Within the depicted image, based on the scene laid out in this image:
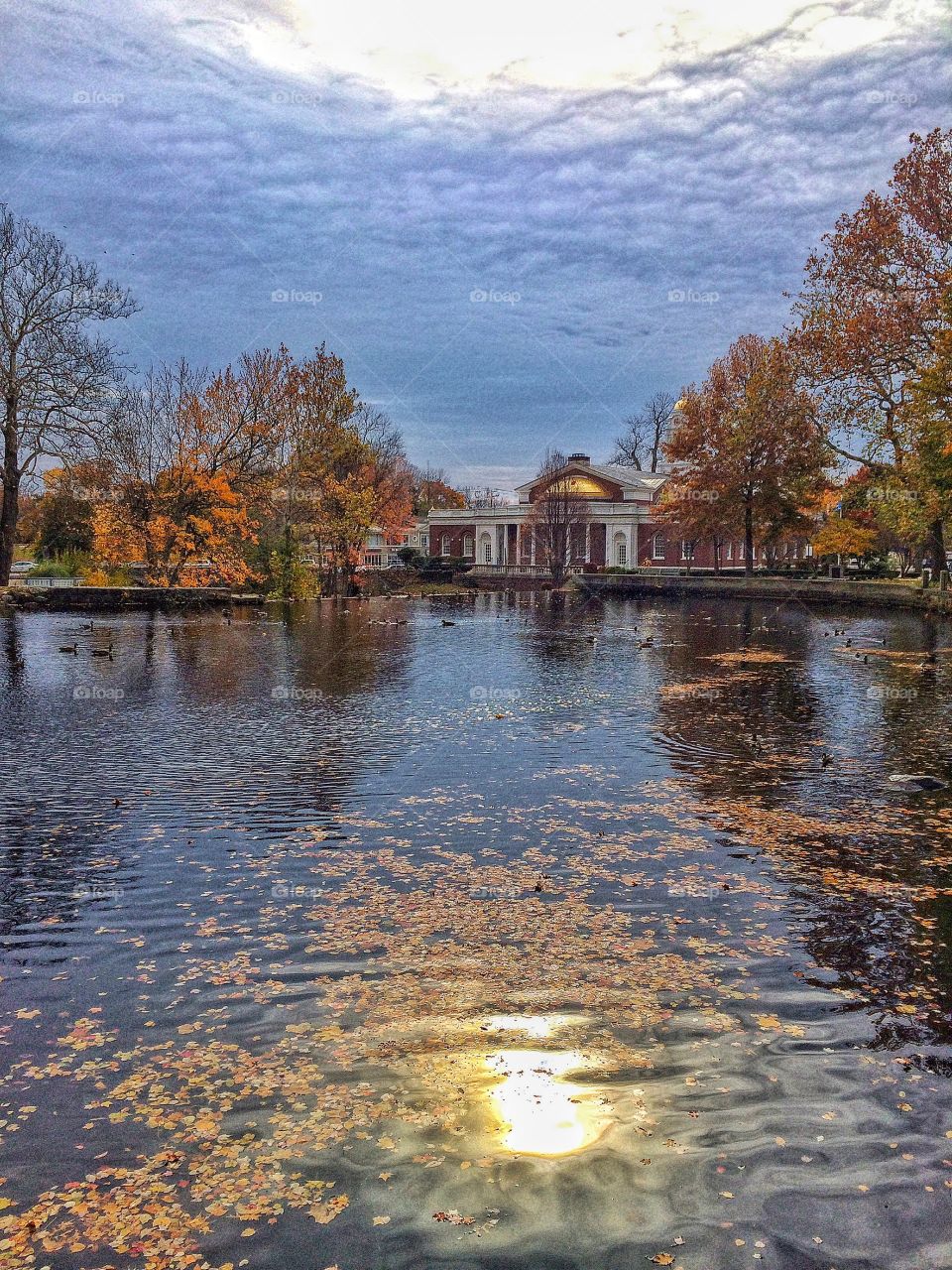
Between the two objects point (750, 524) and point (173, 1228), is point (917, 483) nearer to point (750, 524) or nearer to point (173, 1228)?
point (750, 524)

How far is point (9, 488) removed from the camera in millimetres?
43875

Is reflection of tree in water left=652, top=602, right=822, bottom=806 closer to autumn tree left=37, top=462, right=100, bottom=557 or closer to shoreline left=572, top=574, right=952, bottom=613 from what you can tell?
shoreline left=572, top=574, right=952, bottom=613

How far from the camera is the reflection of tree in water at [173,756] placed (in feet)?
31.8

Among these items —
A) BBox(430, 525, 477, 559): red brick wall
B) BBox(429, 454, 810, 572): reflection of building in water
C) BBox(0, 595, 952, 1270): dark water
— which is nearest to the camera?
BBox(0, 595, 952, 1270): dark water

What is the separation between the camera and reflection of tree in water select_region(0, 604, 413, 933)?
31.8 ft

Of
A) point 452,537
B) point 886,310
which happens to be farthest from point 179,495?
point 452,537

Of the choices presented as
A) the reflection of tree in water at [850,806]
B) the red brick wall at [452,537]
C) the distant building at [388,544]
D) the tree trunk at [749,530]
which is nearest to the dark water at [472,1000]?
the reflection of tree in water at [850,806]

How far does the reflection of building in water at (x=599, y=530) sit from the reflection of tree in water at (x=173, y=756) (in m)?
61.4

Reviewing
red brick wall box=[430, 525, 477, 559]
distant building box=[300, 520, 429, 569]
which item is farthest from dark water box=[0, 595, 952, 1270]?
red brick wall box=[430, 525, 477, 559]

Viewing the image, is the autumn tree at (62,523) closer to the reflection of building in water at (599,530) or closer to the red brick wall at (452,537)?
the reflection of building in water at (599,530)

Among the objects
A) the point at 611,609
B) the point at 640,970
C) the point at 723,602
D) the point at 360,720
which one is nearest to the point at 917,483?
the point at 611,609

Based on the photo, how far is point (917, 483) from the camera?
3666cm

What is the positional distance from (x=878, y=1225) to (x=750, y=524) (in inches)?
2508

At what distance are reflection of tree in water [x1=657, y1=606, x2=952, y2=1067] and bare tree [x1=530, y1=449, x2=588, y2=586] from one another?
51.7m
